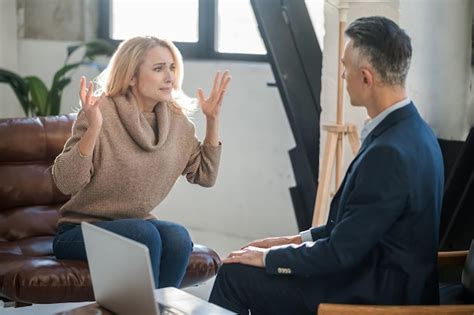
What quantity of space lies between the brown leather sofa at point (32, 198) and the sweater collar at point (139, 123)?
0.51 meters

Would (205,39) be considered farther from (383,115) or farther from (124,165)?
(383,115)

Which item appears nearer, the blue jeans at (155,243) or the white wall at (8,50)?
the blue jeans at (155,243)

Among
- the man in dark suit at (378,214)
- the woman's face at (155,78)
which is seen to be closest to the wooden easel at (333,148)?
the woman's face at (155,78)

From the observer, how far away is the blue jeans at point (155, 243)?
148 inches

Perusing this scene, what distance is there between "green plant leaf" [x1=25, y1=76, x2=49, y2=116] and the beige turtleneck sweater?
2.72 meters

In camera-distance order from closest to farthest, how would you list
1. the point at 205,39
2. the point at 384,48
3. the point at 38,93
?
the point at 384,48 < the point at 38,93 < the point at 205,39

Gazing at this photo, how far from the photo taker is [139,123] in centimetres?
392

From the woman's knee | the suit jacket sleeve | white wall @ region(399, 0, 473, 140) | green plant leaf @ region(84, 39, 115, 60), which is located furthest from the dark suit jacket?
green plant leaf @ region(84, 39, 115, 60)

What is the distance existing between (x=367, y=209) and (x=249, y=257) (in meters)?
0.45

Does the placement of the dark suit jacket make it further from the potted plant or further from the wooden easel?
the potted plant

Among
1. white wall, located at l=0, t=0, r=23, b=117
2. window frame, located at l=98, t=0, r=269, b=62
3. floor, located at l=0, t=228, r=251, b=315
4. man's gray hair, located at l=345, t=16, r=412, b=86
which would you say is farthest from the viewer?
white wall, located at l=0, t=0, r=23, b=117

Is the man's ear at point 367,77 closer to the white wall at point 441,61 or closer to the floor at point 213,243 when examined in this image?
the white wall at point 441,61

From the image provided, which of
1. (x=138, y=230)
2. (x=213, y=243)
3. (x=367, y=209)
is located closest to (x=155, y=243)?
(x=138, y=230)

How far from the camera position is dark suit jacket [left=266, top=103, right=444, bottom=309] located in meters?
2.76
